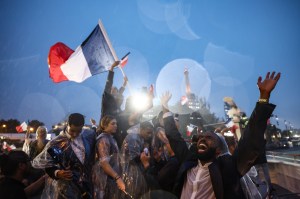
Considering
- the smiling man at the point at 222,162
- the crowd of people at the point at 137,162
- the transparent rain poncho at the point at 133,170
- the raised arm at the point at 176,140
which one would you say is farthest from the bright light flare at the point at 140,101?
the smiling man at the point at 222,162

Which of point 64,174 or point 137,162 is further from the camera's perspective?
point 137,162

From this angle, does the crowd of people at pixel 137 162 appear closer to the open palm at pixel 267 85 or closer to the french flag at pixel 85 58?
the open palm at pixel 267 85

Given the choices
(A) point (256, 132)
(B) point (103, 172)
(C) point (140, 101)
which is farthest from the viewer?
(C) point (140, 101)

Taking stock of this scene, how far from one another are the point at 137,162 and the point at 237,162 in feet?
6.13

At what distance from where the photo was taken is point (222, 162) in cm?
275

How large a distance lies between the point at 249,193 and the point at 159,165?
180 centimetres

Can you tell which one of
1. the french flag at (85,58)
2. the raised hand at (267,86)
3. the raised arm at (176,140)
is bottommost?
the raised arm at (176,140)

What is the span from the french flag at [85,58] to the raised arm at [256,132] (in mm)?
4153

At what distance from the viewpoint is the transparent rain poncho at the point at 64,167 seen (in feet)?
11.4

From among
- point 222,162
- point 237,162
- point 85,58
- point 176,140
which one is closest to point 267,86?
point 237,162

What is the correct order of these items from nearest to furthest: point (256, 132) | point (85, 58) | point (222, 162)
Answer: point (256, 132) < point (222, 162) < point (85, 58)

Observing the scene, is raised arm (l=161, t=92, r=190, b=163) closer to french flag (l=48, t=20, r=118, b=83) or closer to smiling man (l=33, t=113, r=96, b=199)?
smiling man (l=33, t=113, r=96, b=199)

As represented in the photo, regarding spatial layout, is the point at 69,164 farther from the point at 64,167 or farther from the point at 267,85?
the point at 267,85

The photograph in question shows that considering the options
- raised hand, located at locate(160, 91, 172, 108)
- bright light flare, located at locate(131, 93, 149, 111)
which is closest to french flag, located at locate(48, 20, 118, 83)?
bright light flare, located at locate(131, 93, 149, 111)
